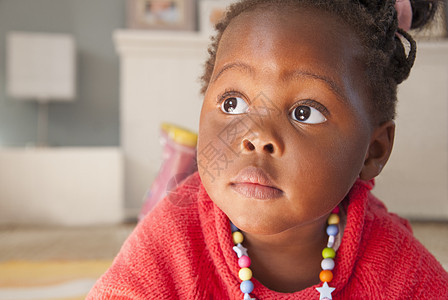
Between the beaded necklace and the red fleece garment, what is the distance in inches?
0.4

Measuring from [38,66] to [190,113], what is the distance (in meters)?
0.92

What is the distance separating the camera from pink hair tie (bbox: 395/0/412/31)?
679mm

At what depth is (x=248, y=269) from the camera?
603 millimetres

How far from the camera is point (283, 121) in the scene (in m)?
0.50

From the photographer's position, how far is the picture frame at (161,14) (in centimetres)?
269

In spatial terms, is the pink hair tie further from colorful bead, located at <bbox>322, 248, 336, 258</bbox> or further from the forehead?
colorful bead, located at <bbox>322, 248, 336, 258</bbox>

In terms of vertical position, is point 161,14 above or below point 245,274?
above

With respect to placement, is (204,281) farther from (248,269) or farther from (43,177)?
(43,177)

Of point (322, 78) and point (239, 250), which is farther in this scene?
point (239, 250)

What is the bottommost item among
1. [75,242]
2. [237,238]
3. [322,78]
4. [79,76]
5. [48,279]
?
[75,242]

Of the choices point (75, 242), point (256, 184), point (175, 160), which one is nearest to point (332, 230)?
point (256, 184)

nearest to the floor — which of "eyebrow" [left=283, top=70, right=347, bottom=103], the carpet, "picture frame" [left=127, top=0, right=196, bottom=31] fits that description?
the carpet

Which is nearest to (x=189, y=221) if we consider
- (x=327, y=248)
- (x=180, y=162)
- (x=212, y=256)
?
(x=212, y=256)

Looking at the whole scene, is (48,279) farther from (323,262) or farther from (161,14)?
(161,14)
